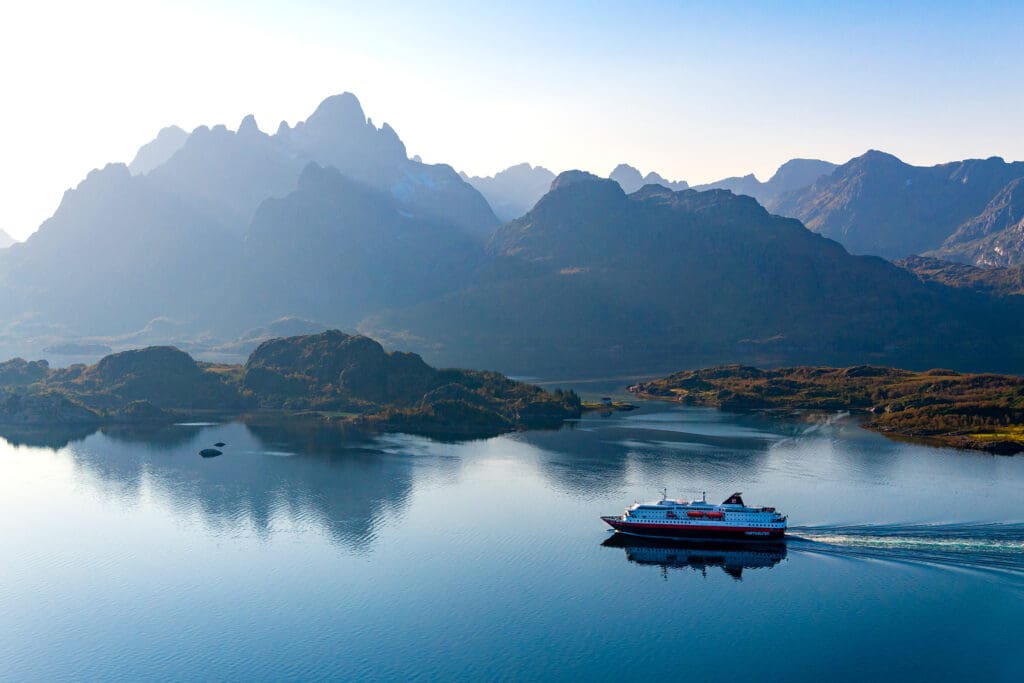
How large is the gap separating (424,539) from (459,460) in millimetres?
46012

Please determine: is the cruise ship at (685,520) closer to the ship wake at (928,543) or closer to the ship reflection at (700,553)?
the ship reflection at (700,553)

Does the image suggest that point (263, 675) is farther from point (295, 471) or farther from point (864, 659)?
point (295, 471)

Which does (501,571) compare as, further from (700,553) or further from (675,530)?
(700,553)

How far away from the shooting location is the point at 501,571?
91.9 metres

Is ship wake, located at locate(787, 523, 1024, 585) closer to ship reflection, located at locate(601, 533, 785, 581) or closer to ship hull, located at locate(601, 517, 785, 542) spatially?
ship reflection, located at locate(601, 533, 785, 581)

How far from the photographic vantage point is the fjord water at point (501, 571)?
72875 mm

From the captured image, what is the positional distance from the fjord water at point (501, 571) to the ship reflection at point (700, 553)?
514mm

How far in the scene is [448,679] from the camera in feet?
227

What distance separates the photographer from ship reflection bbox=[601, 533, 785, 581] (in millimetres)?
96062

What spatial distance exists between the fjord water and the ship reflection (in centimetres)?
51

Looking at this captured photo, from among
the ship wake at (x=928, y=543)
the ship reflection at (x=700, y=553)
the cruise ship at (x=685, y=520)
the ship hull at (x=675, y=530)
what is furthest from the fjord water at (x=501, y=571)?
the cruise ship at (x=685, y=520)

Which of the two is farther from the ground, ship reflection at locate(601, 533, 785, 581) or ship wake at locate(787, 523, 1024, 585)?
ship wake at locate(787, 523, 1024, 585)

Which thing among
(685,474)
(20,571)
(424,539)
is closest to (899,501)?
(685,474)

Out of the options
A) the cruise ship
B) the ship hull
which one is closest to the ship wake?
the cruise ship
